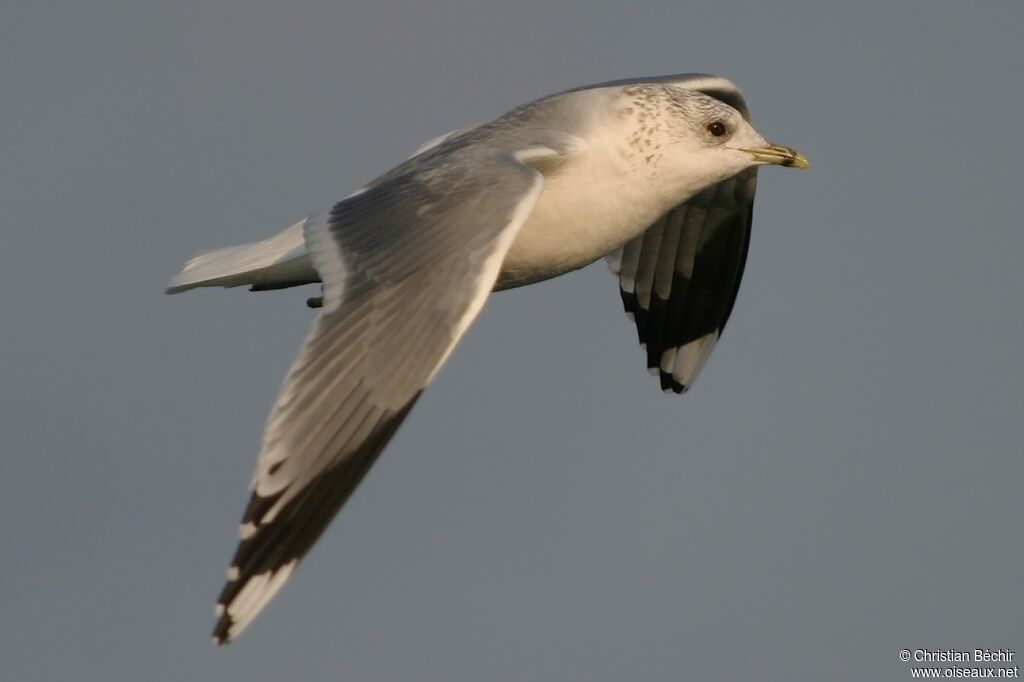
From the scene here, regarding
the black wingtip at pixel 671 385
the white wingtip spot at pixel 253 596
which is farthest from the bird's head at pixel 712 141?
the white wingtip spot at pixel 253 596

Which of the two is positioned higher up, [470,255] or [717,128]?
[470,255]

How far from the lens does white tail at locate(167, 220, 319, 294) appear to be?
8.40 metres

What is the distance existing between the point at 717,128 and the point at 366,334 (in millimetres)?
2592

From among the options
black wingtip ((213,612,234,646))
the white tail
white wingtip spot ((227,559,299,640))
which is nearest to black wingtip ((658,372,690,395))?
the white tail

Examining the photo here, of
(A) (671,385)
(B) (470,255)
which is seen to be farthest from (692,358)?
(B) (470,255)

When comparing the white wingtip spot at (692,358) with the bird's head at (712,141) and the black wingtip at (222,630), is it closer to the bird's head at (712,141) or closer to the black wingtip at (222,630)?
the bird's head at (712,141)

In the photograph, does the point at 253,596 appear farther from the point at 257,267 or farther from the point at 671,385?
the point at 671,385

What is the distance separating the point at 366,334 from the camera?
270 inches

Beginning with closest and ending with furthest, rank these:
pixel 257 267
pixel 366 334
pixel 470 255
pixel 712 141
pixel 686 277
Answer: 1. pixel 366 334
2. pixel 470 255
3. pixel 257 267
4. pixel 712 141
5. pixel 686 277

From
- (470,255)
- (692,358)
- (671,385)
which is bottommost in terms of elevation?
(671,385)

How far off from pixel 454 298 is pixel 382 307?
Answer: 1.03ft

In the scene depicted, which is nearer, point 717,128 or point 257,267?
point 257,267

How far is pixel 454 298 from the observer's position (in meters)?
6.82

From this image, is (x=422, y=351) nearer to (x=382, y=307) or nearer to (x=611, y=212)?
(x=382, y=307)
